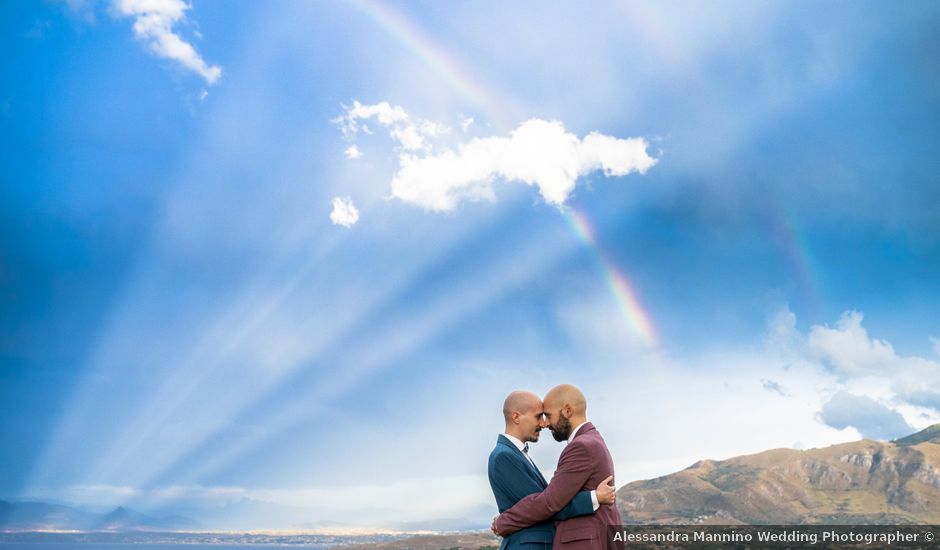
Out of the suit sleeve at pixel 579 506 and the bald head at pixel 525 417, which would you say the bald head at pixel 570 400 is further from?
the suit sleeve at pixel 579 506

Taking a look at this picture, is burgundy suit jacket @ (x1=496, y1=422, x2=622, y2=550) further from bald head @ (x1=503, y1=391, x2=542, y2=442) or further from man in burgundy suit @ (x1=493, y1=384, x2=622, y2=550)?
bald head @ (x1=503, y1=391, x2=542, y2=442)

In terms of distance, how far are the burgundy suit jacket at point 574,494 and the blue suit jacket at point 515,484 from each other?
0.41 feet

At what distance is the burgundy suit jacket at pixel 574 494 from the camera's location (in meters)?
6.69

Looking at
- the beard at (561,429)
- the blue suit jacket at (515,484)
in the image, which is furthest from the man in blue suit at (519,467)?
the beard at (561,429)

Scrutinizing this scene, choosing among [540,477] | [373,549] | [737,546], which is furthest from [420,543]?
[540,477]

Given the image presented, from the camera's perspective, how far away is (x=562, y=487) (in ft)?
22.2

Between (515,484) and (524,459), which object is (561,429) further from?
(515,484)

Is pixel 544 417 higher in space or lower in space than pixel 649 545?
higher

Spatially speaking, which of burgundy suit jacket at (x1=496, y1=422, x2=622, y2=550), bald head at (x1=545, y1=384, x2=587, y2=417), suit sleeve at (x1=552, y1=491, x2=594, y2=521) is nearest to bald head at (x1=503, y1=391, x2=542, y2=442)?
bald head at (x1=545, y1=384, x2=587, y2=417)

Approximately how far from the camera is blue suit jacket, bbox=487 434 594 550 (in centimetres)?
699

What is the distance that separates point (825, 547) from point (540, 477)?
10898cm

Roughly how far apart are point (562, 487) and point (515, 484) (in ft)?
2.22

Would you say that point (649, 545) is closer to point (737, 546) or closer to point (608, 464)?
point (737, 546)

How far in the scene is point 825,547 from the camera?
330ft
